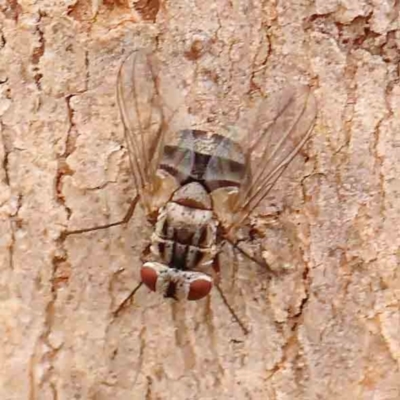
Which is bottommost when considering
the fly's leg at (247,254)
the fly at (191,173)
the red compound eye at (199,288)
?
the red compound eye at (199,288)

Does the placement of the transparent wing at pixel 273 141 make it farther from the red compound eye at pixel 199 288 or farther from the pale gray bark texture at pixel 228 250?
the red compound eye at pixel 199 288

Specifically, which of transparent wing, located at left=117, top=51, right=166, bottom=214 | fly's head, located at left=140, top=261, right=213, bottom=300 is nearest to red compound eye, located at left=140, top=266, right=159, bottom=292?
fly's head, located at left=140, top=261, right=213, bottom=300

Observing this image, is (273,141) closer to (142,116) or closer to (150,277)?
(142,116)

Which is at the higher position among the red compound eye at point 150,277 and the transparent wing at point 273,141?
the transparent wing at point 273,141

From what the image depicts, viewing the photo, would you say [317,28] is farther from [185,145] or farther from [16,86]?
[16,86]

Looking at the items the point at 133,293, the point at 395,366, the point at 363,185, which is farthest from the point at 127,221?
the point at 395,366

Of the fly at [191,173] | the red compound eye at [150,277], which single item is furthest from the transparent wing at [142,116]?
the red compound eye at [150,277]
